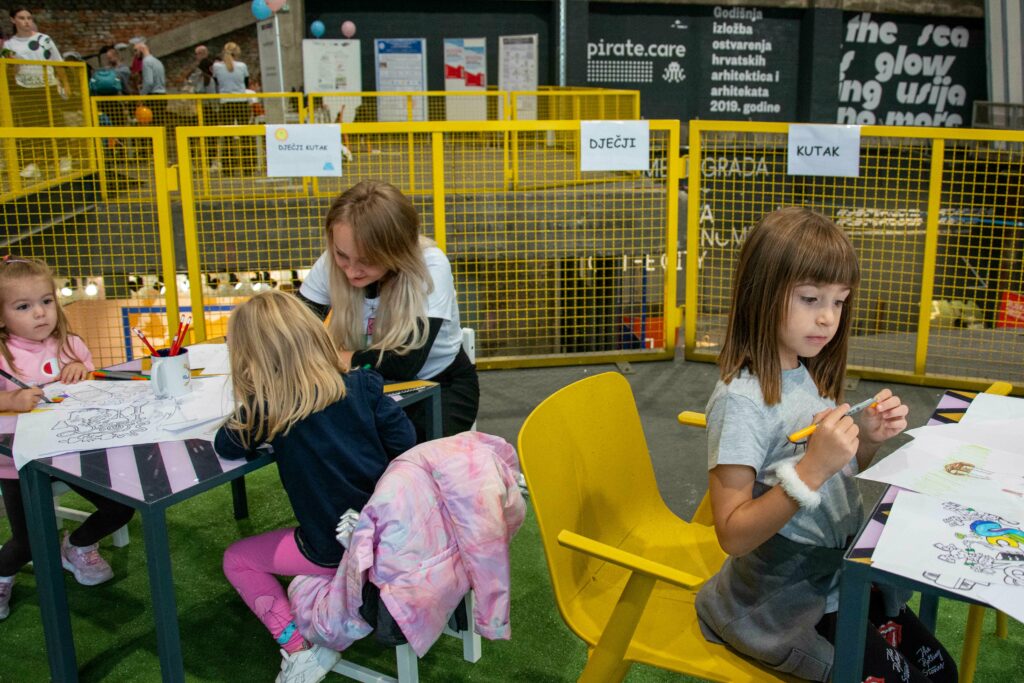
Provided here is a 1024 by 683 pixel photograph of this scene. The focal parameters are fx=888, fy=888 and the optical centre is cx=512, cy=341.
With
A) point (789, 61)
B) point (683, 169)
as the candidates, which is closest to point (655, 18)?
point (789, 61)

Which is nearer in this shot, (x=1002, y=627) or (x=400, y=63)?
(x=1002, y=627)

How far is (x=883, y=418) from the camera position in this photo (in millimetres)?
1908

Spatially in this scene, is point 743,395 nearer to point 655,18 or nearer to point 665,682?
point 665,682

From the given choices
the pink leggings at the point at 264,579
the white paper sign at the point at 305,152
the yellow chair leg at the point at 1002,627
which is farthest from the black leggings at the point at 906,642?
the white paper sign at the point at 305,152

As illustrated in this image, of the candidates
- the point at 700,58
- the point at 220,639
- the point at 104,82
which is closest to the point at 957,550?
the point at 220,639

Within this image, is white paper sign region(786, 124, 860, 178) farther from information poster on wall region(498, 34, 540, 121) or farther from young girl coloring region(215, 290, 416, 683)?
information poster on wall region(498, 34, 540, 121)

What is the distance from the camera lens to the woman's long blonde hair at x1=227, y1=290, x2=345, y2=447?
2.18 metres

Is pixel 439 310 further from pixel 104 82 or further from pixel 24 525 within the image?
pixel 104 82

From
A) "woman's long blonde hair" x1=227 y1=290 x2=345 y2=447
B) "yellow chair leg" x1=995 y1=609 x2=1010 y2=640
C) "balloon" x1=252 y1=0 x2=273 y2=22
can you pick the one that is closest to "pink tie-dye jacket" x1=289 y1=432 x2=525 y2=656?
"woman's long blonde hair" x1=227 y1=290 x2=345 y2=447

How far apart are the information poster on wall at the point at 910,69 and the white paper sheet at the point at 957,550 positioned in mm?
14404

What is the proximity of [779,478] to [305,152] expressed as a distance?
3.54 metres

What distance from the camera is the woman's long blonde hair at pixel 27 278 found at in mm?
2830

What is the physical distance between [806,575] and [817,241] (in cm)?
69

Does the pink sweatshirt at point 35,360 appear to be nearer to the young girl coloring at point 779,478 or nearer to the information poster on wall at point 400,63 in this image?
the young girl coloring at point 779,478
